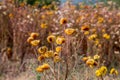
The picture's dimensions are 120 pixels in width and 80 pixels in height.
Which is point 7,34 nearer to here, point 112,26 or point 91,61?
point 112,26

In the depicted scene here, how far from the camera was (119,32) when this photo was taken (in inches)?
214

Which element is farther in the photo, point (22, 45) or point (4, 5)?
point (4, 5)

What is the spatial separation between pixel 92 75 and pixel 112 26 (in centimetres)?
220

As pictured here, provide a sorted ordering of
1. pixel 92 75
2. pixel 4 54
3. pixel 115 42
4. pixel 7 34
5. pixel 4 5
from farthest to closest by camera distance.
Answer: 1. pixel 4 5
2. pixel 7 34
3. pixel 115 42
4. pixel 4 54
5. pixel 92 75

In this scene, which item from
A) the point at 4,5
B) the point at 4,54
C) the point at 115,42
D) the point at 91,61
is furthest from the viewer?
the point at 4,5

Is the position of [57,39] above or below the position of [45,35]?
above

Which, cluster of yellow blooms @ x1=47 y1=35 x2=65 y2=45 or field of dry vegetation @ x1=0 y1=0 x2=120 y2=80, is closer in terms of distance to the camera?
cluster of yellow blooms @ x1=47 y1=35 x2=65 y2=45

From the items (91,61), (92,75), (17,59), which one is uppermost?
(91,61)

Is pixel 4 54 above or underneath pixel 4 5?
underneath

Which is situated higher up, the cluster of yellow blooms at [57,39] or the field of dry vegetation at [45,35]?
the cluster of yellow blooms at [57,39]

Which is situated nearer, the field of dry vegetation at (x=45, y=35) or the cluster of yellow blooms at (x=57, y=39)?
the cluster of yellow blooms at (x=57, y=39)

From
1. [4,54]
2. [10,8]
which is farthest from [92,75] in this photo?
[10,8]

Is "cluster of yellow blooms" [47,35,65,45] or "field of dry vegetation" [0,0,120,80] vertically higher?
"cluster of yellow blooms" [47,35,65,45]

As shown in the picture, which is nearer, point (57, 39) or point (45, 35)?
point (57, 39)
